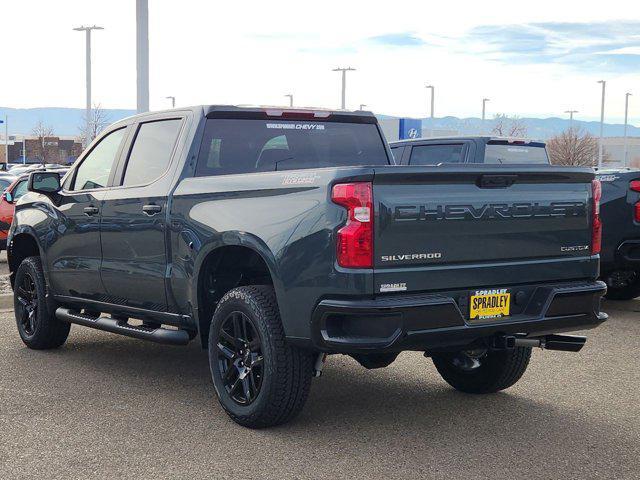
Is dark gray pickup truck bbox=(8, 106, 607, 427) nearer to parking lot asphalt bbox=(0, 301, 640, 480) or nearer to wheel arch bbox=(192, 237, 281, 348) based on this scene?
wheel arch bbox=(192, 237, 281, 348)

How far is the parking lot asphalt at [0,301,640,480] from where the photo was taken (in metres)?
5.04

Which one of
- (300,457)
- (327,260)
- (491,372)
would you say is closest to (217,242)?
(327,260)

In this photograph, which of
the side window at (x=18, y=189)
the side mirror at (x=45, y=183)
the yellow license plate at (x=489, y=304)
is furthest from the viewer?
the side window at (x=18, y=189)

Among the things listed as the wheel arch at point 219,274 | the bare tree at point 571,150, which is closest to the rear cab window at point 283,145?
the wheel arch at point 219,274

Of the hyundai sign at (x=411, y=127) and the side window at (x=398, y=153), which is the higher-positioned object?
the side window at (x=398, y=153)

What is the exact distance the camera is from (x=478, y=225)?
5414 millimetres

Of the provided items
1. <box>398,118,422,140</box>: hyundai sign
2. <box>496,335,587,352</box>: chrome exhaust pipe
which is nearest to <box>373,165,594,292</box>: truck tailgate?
<box>496,335,587,352</box>: chrome exhaust pipe

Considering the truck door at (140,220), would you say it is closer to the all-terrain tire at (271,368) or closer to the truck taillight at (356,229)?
the all-terrain tire at (271,368)

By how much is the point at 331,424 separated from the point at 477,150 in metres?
6.82

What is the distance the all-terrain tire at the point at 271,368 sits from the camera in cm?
550

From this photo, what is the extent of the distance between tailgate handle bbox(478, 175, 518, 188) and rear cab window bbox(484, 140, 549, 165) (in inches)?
270

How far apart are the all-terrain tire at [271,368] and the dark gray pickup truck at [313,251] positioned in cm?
1

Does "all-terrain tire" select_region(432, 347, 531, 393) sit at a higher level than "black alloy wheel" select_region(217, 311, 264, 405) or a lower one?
lower

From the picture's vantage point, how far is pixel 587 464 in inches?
201
